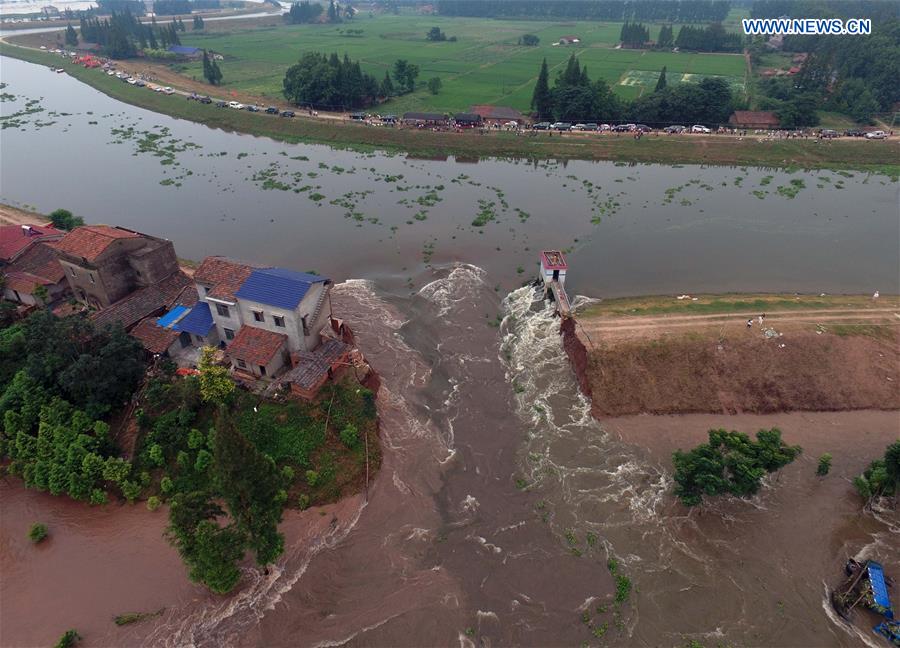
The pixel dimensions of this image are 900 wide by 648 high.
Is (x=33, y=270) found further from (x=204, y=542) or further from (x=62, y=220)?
(x=204, y=542)

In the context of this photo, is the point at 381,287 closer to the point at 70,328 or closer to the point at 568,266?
the point at 568,266

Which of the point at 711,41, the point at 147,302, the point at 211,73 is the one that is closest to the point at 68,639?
the point at 147,302

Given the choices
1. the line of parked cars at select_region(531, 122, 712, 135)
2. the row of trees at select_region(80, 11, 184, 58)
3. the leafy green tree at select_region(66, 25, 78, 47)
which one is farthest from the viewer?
the leafy green tree at select_region(66, 25, 78, 47)

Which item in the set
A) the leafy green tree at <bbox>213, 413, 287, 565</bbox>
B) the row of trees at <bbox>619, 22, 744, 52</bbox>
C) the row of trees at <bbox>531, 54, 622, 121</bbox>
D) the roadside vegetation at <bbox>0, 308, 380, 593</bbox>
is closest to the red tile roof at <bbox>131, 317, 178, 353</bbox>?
the roadside vegetation at <bbox>0, 308, 380, 593</bbox>

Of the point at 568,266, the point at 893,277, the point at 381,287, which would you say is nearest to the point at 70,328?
the point at 381,287

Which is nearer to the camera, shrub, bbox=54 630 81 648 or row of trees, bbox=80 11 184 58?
shrub, bbox=54 630 81 648

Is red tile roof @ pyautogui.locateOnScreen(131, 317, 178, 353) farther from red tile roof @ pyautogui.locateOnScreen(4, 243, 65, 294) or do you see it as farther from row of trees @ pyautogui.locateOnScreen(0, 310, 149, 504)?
red tile roof @ pyautogui.locateOnScreen(4, 243, 65, 294)
